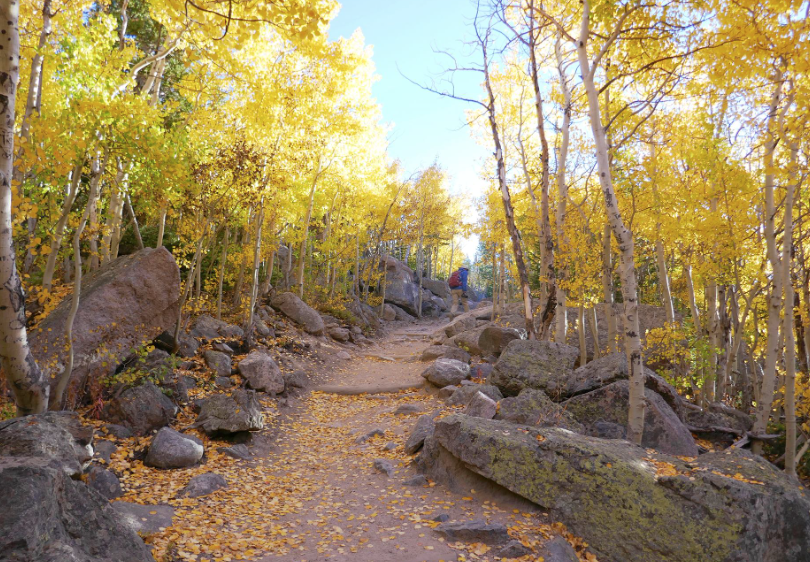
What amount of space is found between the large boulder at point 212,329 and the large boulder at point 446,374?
14.8 ft

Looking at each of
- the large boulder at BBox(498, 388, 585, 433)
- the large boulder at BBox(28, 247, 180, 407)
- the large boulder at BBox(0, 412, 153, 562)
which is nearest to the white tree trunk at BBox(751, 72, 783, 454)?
the large boulder at BBox(498, 388, 585, 433)

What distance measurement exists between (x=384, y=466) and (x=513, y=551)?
241 centimetres

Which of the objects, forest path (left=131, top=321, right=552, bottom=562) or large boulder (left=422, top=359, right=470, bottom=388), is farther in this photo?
large boulder (left=422, top=359, right=470, bottom=388)

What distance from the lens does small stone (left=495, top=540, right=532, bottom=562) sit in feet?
12.9

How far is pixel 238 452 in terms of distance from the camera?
244 inches

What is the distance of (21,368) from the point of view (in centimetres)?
364

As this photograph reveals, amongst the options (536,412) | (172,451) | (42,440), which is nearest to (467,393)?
(536,412)

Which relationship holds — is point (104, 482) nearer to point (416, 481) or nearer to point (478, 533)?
point (416, 481)

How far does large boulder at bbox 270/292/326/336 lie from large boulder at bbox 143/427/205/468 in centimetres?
782

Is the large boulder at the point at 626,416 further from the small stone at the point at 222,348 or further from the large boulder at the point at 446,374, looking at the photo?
the small stone at the point at 222,348

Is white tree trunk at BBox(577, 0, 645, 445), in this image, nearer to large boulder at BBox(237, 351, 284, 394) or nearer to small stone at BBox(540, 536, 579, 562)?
small stone at BBox(540, 536, 579, 562)

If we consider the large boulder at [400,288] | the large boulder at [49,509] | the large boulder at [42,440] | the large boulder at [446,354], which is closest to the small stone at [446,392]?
the large boulder at [446,354]

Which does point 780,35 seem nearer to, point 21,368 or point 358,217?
point 21,368

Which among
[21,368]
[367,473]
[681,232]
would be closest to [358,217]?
[681,232]
